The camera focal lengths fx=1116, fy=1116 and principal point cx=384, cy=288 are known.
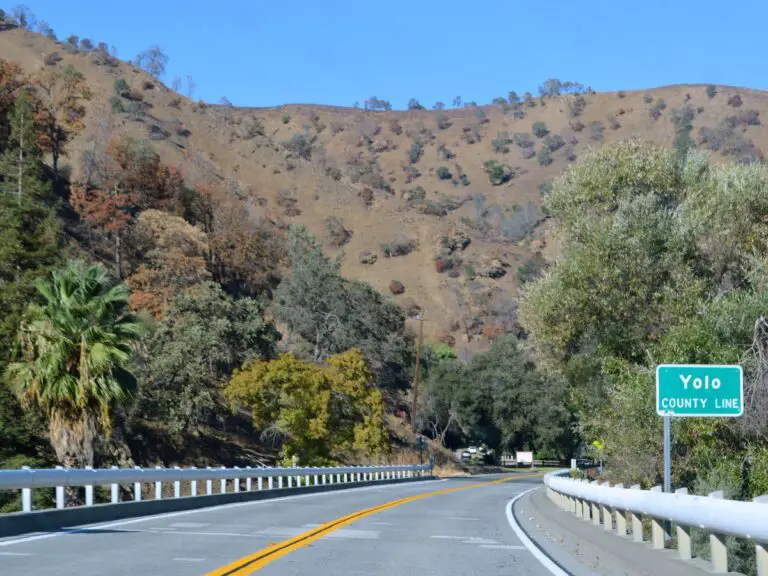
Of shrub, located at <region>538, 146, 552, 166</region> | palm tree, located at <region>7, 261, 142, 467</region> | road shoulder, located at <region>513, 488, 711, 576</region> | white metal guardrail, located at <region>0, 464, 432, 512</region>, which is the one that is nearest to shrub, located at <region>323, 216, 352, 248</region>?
shrub, located at <region>538, 146, 552, 166</region>

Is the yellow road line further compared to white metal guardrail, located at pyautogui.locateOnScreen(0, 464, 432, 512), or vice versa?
white metal guardrail, located at pyautogui.locateOnScreen(0, 464, 432, 512)

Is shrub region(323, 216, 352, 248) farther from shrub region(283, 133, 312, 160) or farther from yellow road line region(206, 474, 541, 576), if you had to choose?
yellow road line region(206, 474, 541, 576)

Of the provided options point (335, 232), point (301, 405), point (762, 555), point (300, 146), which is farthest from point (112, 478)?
point (300, 146)

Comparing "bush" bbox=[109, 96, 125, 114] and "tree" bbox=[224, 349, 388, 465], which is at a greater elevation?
"bush" bbox=[109, 96, 125, 114]

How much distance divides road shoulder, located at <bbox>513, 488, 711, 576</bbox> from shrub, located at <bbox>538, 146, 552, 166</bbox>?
176 metres

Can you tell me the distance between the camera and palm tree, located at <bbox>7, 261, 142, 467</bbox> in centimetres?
3434

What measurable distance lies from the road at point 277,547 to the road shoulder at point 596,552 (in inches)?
18.4

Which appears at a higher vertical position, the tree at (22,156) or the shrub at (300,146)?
the shrub at (300,146)

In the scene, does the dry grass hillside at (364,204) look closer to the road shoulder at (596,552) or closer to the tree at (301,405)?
the tree at (301,405)

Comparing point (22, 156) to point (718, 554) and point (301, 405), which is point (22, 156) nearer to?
point (301, 405)

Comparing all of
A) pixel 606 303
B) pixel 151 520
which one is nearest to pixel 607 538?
pixel 151 520

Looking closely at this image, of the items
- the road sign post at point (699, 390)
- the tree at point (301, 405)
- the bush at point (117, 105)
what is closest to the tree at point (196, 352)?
the tree at point (301, 405)

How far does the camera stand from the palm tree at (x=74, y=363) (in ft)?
113

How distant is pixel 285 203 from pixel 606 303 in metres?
111
